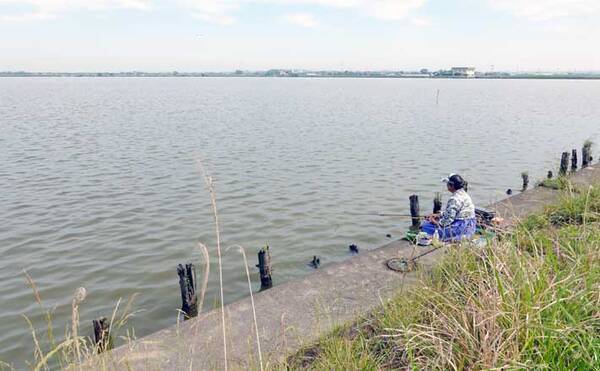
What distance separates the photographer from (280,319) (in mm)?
5383

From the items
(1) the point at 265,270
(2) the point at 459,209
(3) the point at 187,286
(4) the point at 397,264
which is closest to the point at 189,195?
(1) the point at 265,270

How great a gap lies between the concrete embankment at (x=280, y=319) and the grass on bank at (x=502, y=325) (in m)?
0.42

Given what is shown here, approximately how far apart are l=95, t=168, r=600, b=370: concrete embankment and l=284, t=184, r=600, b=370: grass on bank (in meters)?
0.42

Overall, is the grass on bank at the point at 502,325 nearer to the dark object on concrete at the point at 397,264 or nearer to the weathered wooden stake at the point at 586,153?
the dark object on concrete at the point at 397,264

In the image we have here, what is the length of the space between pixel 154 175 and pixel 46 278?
7551mm

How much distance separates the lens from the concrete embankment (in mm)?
4312

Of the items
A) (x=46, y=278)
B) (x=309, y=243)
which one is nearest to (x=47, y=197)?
(x=46, y=278)

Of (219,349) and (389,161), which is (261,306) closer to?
(219,349)

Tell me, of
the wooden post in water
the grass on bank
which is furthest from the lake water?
the grass on bank

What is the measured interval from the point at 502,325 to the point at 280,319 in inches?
120

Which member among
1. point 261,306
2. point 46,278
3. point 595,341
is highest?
point 595,341

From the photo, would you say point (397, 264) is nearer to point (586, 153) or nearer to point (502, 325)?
point (502, 325)

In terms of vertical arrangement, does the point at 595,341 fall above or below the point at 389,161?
above

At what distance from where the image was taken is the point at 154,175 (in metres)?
15.2
